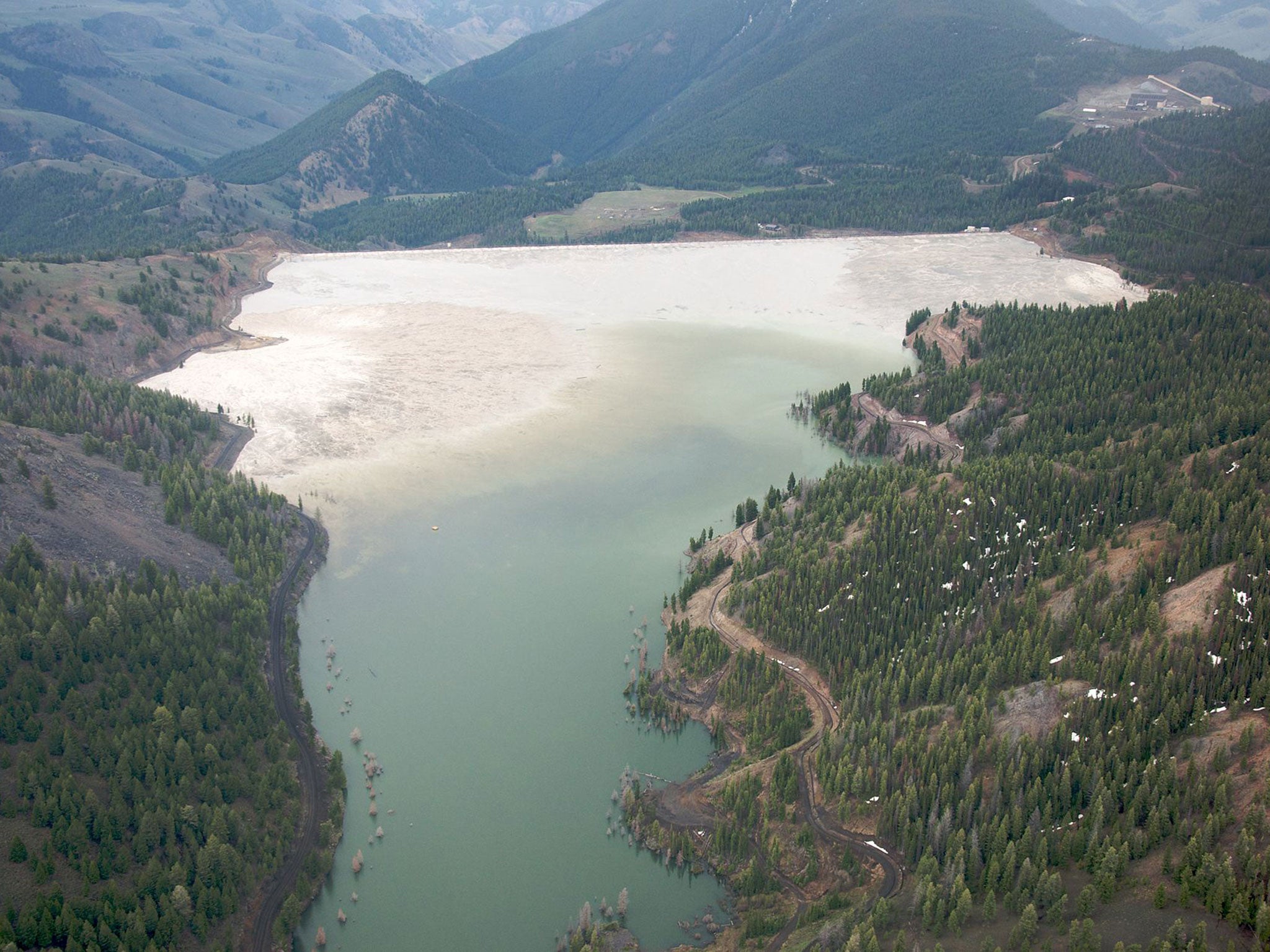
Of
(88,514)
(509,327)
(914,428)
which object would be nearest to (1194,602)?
(914,428)

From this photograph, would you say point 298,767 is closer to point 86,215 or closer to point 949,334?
point 949,334

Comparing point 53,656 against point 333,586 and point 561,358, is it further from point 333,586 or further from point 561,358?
point 561,358

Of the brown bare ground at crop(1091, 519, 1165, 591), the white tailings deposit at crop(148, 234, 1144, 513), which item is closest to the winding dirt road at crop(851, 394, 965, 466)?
the white tailings deposit at crop(148, 234, 1144, 513)

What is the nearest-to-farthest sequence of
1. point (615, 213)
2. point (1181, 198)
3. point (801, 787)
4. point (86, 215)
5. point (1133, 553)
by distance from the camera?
1. point (801, 787)
2. point (1133, 553)
3. point (1181, 198)
4. point (615, 213)
5. point (86, 215)

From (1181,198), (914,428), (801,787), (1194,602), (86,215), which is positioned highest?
(1181,198)

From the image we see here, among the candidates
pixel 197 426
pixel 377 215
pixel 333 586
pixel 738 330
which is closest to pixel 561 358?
pixel 738 330

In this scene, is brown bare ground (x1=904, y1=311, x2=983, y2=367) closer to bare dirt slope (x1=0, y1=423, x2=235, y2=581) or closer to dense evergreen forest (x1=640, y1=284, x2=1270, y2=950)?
dense evergreen forest (x1=640, y1=284, x2=1270, y2=950)

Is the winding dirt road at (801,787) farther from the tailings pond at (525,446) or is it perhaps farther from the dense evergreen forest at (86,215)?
the dense evergreen forest at (86,215)
